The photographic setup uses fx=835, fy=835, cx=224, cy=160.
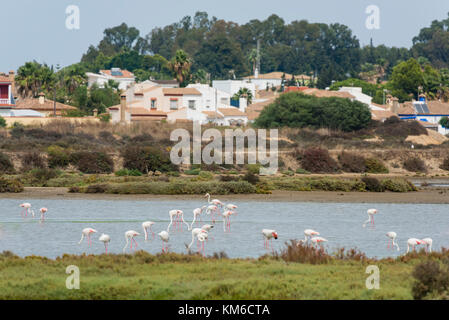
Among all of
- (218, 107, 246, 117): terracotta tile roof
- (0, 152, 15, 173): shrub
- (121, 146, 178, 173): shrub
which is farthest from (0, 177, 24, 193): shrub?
(218, 107, 246, 117): terracotta tile roof

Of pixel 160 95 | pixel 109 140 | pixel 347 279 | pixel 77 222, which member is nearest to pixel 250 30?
pixel 160 95

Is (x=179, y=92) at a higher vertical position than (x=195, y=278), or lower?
higher

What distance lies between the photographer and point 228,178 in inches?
1713

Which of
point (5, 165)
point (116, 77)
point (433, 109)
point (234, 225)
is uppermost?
point (116, 77)

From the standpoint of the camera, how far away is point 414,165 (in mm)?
58031

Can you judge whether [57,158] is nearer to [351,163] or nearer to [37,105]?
[351,163]

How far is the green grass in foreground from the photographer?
1497cm

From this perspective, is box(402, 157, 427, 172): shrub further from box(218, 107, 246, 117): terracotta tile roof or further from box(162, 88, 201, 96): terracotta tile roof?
box(218, 107, 246, 117): terracotta tile roof

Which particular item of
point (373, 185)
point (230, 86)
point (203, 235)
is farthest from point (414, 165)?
point (230, 86)

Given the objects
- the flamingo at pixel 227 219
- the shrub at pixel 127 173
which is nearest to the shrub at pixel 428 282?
the flamingo at pixel 227 219

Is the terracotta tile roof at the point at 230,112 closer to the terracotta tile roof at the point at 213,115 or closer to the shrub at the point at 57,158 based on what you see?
the terracotta tile roof at the point at 213,115

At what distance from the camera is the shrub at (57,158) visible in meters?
48.3

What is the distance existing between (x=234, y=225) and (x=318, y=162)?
26122 mm

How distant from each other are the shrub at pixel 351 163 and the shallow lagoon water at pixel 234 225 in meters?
17.8
